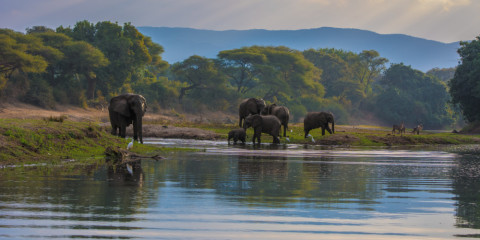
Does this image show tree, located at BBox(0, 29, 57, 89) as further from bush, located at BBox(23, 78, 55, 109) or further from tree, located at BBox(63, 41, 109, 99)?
tree, located at BBox(63, 41, 109, 99)

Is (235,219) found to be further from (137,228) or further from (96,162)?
(96,162)

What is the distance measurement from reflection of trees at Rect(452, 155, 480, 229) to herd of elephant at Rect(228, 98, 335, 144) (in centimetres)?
1576

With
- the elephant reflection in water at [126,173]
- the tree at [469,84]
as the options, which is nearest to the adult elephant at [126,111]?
the elephant reflection in water at [126,173]

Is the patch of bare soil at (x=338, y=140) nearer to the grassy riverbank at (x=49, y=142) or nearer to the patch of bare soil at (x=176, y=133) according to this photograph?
the patch of bare soil at (x=176, y=133)

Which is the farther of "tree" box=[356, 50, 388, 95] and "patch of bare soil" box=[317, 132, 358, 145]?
"tree" box=[356, 50, 388, 95]

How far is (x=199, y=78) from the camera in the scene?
3676 inches

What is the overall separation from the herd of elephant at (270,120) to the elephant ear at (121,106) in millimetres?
9172

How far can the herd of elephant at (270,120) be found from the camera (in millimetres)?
36469

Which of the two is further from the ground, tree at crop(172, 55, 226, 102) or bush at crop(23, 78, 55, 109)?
tree at crop(172, 55, 226, 102)

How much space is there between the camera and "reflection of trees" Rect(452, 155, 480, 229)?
9.98m

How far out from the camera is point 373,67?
142 meters

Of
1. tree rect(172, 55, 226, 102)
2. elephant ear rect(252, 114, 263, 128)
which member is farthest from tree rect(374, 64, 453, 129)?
elephant ear rect(252, 114, 263, 128)

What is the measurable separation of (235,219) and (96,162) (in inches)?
406

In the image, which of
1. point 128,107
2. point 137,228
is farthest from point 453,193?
point 128,107
